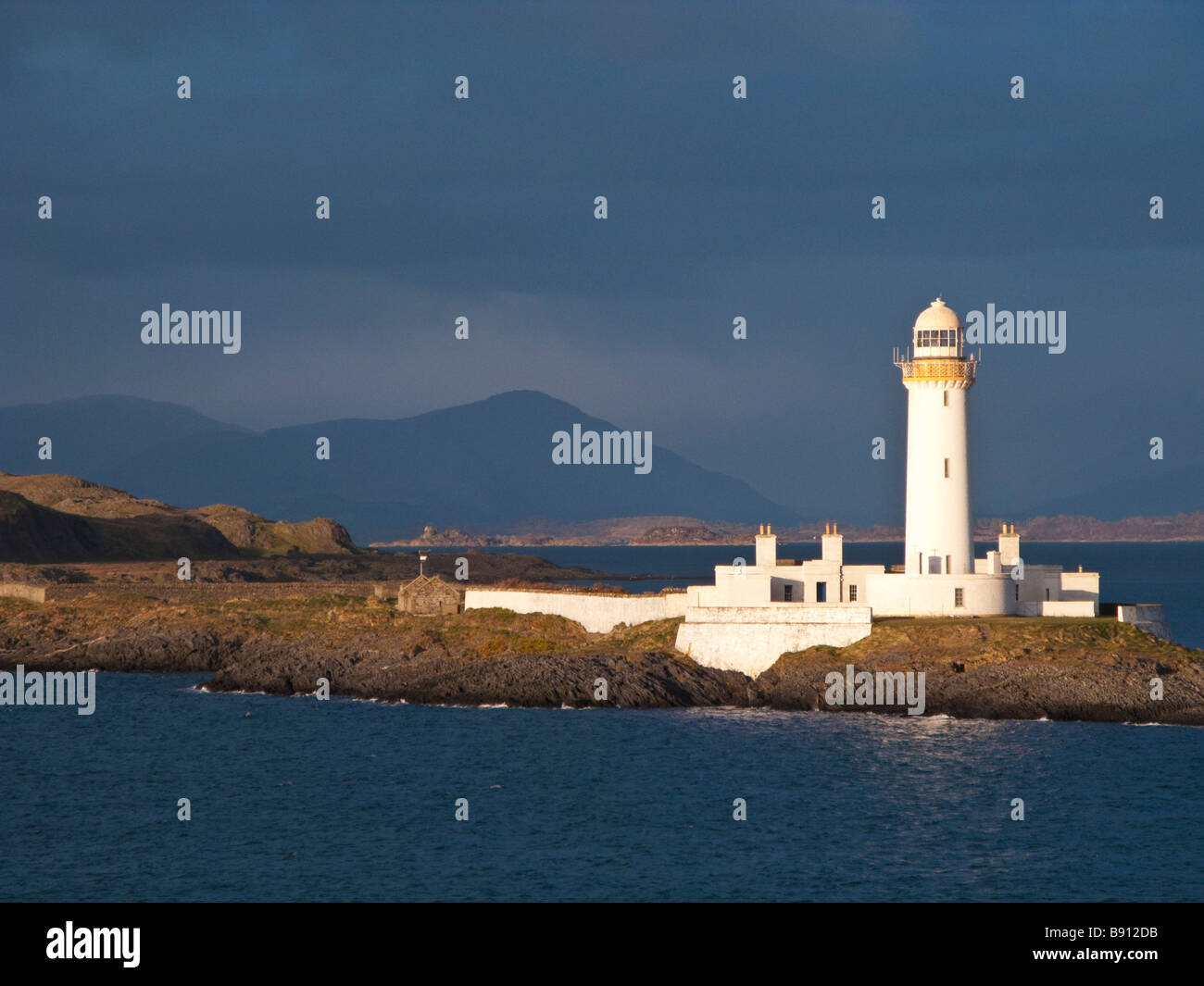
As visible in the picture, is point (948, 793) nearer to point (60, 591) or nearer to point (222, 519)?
point (60, 591)

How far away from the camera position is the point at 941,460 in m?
61.1

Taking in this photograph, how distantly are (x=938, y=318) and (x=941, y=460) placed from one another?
18.6 feet

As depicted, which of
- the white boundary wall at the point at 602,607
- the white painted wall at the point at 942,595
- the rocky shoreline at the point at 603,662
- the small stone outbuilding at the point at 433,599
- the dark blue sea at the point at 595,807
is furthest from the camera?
the small stone outbuilding at the point at 433,599

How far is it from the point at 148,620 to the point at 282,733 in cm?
2713

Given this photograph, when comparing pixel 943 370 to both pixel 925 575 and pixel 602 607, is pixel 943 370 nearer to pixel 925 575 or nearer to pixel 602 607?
pixel 925 575

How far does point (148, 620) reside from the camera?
265 feet

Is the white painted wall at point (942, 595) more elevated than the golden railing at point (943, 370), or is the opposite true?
the golden railing at point (943, 370)

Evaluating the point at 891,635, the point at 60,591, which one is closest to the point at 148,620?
the point at 60,591

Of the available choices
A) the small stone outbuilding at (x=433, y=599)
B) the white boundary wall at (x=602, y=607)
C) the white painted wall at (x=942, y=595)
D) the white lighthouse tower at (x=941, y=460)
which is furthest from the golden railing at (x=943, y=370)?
the small stone outbuilding at (x=433, y=599)

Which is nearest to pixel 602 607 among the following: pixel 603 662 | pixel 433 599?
pixel 603 662

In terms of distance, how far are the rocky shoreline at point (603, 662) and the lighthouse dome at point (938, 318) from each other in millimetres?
12113

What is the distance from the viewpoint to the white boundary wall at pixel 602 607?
65.2 m

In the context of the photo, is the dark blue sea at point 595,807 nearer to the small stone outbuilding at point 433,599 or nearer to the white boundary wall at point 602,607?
the white boundary wall at point 602,607
